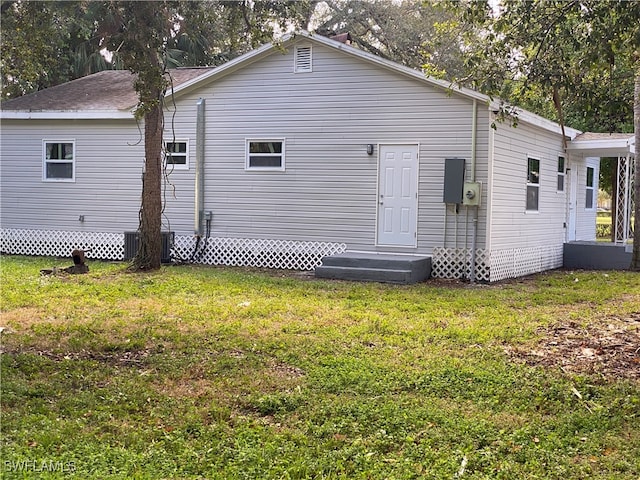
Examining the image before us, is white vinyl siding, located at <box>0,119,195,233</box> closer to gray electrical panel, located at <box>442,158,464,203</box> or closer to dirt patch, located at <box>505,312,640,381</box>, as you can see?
gray electrical panel, located at <box>442,158,464,203</box>

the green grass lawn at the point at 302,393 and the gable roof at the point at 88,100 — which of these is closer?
the green grass lawn at the point at 302,393

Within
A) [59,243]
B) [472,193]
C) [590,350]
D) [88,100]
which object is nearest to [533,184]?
[472,193]

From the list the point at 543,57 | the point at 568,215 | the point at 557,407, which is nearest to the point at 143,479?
the point at 557,407

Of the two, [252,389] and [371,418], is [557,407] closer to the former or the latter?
[371,418]

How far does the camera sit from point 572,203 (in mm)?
17109

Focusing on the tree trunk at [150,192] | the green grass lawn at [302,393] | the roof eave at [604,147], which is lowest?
the green grass lawn at [302,393]

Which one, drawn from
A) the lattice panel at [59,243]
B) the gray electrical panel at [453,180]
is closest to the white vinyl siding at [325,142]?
the gray electrical panel at [453,180]

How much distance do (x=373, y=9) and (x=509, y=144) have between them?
15900 millimetres

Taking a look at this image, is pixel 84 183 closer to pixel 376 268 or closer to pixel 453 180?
pixel 376 268

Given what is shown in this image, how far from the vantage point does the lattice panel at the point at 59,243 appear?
15250mm

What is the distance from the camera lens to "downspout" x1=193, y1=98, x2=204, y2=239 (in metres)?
14.6

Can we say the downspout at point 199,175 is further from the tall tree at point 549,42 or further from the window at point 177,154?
the tall tree at point 549,42

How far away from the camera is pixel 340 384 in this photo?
5707 mm

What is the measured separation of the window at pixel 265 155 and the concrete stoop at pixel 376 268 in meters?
2.44
